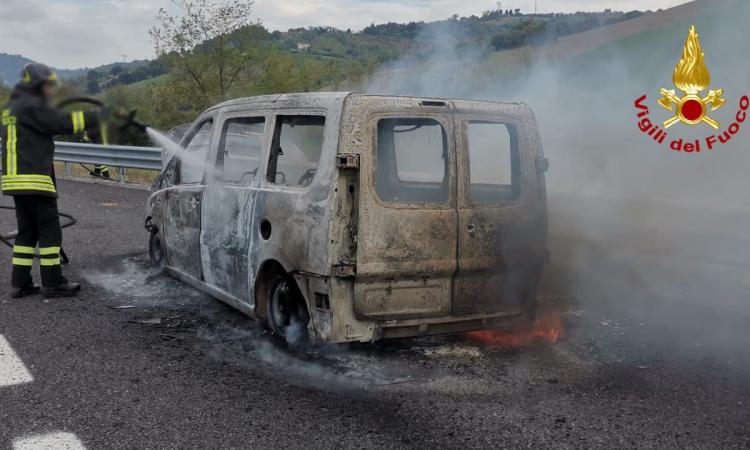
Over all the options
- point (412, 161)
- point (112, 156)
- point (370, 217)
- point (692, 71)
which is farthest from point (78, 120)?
point (112, 156)

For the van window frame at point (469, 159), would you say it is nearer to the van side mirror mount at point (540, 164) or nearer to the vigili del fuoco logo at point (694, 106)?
the van side mirror mount at point (540, 164)

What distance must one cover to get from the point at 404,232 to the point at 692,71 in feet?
16.6

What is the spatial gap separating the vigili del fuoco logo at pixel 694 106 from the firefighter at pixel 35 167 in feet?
20.8

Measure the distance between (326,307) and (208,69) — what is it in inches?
690

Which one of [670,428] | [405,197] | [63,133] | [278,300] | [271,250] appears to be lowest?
[670,428]

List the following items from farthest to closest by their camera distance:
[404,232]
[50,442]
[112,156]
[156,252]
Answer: [112,156]
[156,252]
[404,232]
[50,442]

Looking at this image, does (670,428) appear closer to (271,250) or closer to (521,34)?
(271,250)

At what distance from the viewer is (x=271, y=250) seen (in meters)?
4.49

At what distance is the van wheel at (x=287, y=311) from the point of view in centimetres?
455

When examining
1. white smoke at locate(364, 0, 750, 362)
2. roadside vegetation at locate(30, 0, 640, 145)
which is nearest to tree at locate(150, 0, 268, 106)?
roadside vegetation at locate(30, 0, 640, 145)

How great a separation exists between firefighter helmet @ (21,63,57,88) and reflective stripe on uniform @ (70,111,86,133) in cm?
35

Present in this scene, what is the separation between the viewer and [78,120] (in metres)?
5.69

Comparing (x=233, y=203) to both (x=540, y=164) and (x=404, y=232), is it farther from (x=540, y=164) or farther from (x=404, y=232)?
(x=540, y=164)

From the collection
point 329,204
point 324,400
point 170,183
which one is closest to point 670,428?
point 324,400
